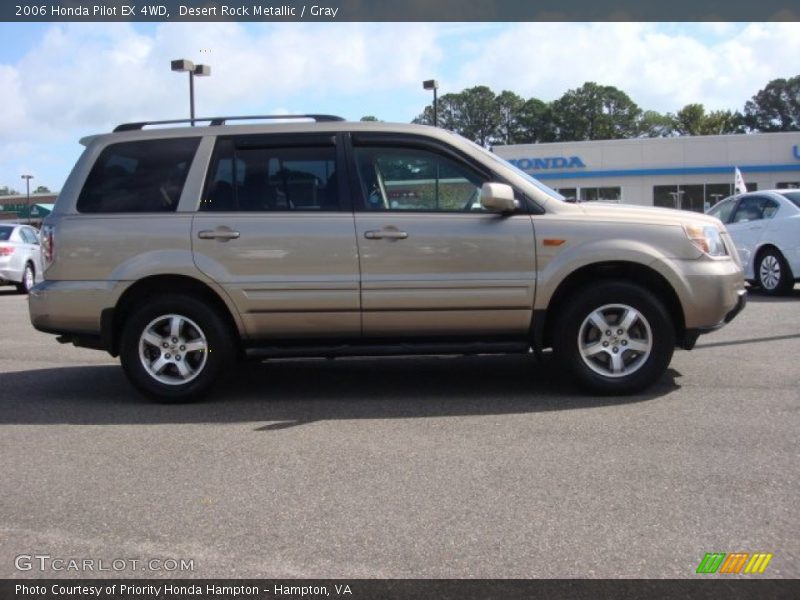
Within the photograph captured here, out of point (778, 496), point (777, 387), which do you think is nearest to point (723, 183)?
point (777, 387)

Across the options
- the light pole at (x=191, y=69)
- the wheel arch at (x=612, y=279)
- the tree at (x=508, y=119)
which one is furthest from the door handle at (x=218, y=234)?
the tree at (x=508, y=119)

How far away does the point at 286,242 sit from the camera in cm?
580

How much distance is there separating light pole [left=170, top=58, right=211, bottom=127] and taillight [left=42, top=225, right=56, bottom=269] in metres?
16.9

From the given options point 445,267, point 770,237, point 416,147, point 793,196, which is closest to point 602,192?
point 793,196

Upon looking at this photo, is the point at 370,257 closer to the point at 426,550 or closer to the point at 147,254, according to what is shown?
the point at 147,254

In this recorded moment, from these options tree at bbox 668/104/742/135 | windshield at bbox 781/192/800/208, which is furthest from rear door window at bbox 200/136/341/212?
tree at bbox 668/104/742/135

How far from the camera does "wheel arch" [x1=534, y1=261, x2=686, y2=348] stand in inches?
230

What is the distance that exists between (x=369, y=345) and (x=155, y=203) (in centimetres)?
191

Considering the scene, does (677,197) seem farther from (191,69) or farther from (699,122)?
(699,122)

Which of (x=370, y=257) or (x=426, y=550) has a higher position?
(x=370, y=257)

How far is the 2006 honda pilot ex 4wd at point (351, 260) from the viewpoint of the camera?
577 centimetres

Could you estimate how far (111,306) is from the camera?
5.91 meters
